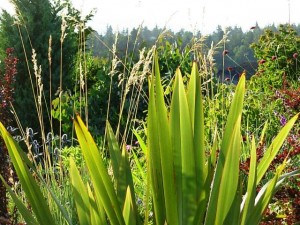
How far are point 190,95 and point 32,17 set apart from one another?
8183mm

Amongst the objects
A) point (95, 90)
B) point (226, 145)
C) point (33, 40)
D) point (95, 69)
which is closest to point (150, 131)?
point (226, 145)

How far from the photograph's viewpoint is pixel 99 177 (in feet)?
7.13

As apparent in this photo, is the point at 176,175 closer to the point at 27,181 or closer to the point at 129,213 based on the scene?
the point at 129,213

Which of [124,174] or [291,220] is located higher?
[124,174]

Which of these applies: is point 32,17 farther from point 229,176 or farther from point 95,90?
point 229,176

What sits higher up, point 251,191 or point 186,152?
point 186,152

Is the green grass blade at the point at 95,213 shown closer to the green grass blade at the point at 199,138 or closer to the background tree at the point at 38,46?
the green grass blade at the point at 199,138

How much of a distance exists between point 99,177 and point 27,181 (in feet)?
0.89

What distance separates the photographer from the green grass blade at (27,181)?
85.3 inches

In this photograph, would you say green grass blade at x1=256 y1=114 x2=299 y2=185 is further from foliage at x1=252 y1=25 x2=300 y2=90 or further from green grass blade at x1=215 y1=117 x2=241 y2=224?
foliage at x1=252 y1=25 x2=300 y2=90

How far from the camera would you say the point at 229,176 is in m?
2.07

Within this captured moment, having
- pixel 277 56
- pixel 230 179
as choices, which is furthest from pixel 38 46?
pixel 230 179

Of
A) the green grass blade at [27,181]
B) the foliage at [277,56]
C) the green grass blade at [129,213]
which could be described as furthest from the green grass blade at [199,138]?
A: the foliage at [277,56]

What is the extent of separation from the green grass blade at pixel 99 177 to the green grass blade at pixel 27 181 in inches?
8.5
